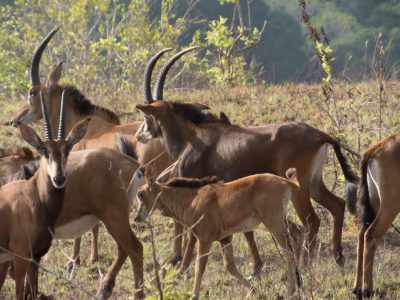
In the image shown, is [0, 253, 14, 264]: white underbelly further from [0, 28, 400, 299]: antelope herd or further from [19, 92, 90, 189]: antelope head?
[19, 92, 90, 189]: antelope head

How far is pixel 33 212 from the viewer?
8.07m

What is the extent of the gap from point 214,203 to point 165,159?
256 centimetres

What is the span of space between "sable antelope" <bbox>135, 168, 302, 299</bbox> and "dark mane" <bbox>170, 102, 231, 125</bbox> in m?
1.89

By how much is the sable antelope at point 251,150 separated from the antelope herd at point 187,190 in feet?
0.03

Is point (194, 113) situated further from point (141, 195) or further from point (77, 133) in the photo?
point (77, 133)

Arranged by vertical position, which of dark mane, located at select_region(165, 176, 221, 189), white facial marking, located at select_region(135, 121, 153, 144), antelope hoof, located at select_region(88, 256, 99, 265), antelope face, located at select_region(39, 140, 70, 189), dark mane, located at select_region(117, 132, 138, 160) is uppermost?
antelope face, located at select_region(39, 140, 70, 189)

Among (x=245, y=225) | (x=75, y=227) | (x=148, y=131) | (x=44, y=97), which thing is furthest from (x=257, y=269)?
(x=44, y=97)

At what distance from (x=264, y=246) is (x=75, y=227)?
249 centimetres

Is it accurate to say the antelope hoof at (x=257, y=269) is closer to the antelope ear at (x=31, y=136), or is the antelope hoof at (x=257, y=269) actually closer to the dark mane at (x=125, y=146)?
the dark mane at (x=125, y=146)

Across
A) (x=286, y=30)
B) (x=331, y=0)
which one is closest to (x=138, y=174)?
(x=286, y=30)

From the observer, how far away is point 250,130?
10.3m

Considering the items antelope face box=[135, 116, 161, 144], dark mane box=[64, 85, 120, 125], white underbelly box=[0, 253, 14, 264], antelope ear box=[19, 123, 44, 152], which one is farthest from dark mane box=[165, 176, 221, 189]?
dark mane box=[64, 85, 120, 125]

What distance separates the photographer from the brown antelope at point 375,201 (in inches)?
336

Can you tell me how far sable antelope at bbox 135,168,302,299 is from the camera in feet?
27.7
